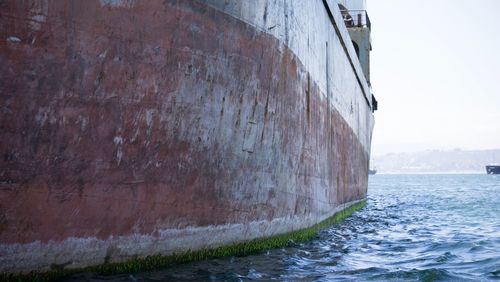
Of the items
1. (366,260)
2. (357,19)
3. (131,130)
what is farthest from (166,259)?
(357,19)

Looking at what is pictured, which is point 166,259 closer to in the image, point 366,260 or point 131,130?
point 131,130

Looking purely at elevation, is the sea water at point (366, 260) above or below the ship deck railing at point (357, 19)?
below

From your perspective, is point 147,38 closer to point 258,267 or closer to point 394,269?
point 258,267

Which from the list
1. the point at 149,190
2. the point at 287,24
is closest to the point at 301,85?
the point at 287,24

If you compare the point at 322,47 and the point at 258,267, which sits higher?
the point at 322,47

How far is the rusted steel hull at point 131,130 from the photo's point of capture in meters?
4.04

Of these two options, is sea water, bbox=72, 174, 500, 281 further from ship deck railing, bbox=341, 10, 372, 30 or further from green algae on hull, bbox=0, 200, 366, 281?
ship deck railing, bbox=341, 10, 372, 30

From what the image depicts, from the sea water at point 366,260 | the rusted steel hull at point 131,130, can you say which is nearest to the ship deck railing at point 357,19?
the sea water at point 366,260

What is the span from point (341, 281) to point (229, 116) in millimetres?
2509

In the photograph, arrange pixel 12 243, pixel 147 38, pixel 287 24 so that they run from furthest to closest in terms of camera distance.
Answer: pixel 287 24, pixel 147 38, pixel 12 243

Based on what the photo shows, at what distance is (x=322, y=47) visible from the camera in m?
9.88

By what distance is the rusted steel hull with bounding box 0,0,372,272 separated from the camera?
4.04 meters

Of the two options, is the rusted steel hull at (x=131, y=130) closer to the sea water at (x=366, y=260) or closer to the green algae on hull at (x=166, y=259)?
the green algae on hull at (x=166, y=259)

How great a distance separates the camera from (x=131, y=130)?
15.5 ft
